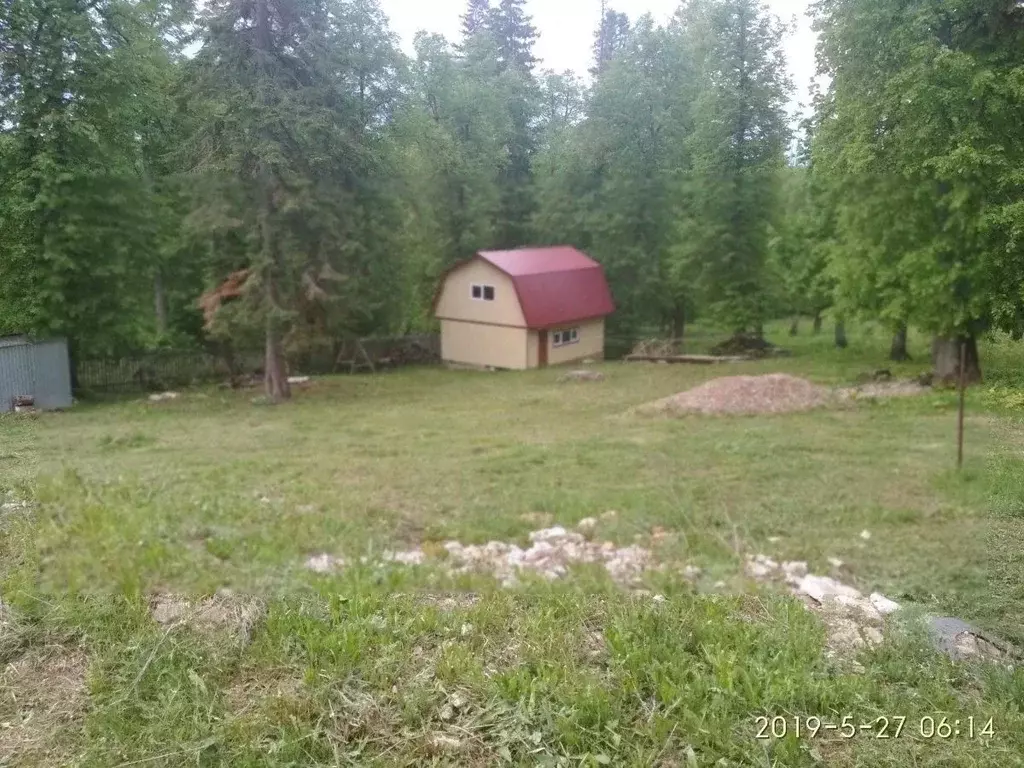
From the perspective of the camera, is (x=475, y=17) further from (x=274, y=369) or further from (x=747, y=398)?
(x=747, y=398)

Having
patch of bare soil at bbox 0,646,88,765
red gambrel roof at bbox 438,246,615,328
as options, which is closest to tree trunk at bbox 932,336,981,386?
red gambrel roof at bbox 438,246,615,328

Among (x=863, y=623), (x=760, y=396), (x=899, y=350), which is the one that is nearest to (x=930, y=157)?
(x=760, y=396)

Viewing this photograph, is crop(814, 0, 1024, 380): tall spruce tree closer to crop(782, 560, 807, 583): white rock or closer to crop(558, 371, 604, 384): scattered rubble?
crop(782, 560, 807, 583): white rock

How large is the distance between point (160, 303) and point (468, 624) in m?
21.7

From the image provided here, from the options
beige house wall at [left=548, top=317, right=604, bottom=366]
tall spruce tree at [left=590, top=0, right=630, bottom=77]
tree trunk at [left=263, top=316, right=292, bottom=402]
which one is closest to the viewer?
tree trunk at [left=263, top=316, right=292, bottom=402]

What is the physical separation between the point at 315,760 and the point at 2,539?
2988 millimetres

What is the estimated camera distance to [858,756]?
3627mm

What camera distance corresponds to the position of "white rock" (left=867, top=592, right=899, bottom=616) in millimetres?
5126

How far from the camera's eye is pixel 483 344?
28.5 m

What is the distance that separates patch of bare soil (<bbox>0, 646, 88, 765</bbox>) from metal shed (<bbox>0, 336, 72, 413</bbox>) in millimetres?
7372

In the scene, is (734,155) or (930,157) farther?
(734,155)

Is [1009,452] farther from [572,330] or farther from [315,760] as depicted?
[572,330]

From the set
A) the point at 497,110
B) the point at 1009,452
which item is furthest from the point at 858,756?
the point at 497,110

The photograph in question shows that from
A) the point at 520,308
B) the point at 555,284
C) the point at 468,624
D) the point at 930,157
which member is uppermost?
the point at 930,157
